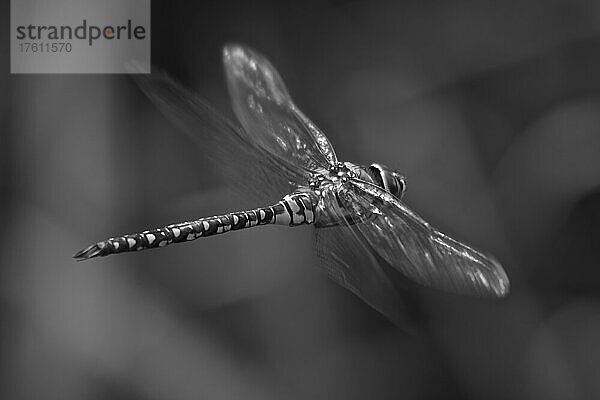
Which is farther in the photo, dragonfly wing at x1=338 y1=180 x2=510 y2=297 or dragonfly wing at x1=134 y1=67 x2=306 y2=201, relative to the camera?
dragonfly wing at x1=134 y1=67 x2=306 y2=201

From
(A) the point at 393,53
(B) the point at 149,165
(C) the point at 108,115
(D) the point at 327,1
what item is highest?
(D) the point at 327,1

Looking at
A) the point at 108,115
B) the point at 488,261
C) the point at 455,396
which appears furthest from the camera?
the point at 108,115

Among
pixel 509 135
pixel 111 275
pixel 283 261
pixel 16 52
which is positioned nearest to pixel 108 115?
pixel 16 52

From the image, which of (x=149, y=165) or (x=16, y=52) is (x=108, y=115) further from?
(x=16, y=52)
